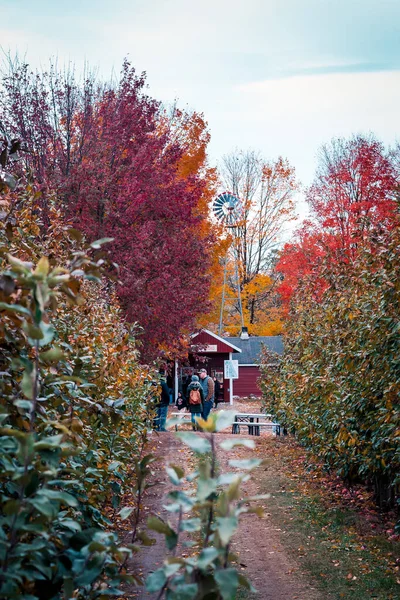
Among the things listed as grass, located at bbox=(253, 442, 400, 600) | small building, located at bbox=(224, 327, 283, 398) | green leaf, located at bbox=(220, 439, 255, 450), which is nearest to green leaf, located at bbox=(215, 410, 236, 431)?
green leaf, located at bbox=(220, 439, 255, 450)

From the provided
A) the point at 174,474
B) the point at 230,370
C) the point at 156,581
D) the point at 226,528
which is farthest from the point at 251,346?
the point at 226,528

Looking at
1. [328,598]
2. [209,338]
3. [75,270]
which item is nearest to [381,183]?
[209,338]

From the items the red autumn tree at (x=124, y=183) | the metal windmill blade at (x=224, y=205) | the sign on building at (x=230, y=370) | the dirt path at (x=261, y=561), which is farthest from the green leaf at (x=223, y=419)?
the sign on building at (x=230, y=370)

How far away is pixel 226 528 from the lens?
1.45 meters

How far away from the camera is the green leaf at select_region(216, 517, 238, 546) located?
1.44 m

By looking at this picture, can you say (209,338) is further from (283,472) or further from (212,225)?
(283,472)

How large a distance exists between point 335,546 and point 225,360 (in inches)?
1216

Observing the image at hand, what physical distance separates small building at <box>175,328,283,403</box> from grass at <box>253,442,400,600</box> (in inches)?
812

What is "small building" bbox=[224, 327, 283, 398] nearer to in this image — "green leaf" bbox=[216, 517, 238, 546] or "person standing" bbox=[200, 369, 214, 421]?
"person standing" bbox=[200, 369, 214, 421]

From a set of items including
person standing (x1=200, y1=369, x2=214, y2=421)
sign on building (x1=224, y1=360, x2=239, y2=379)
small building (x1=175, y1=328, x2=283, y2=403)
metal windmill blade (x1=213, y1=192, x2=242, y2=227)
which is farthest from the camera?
sign on building (x1=224, y1=360, x2=239, y2=379)

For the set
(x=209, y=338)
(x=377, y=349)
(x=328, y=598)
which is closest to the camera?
(x=328, y=598)

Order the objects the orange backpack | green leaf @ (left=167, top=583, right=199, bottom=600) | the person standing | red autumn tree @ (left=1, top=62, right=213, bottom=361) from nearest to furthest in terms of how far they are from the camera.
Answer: green leaf @ (left=167, top=583, right=199, bottom=600) → red autumn tree @ (left=1, top=62, right=213, bottom=361) → the orange backpack → the person standing

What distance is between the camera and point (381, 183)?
27.4 meters

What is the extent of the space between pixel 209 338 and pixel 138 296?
23107 millimetres
